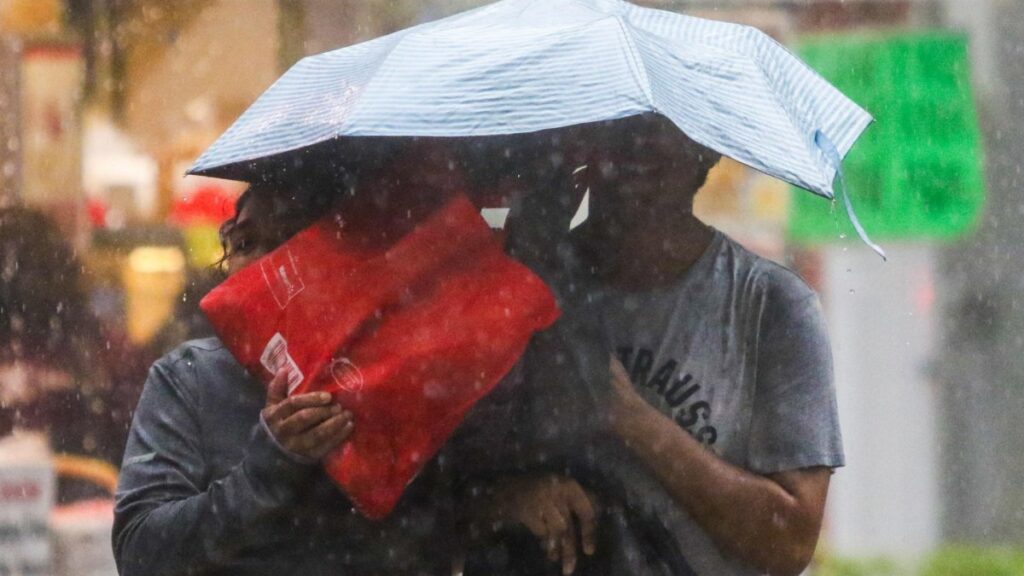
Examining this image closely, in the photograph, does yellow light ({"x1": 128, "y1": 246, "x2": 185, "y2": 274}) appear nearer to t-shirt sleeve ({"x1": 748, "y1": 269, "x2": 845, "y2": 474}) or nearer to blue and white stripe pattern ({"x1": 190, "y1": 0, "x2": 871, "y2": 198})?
blue and white stripe pattern ({"x1": 190, "y1": 0, "x2": 871, "y2": 198})

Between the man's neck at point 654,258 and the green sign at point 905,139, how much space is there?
18.5ft

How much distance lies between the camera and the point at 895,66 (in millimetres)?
8305

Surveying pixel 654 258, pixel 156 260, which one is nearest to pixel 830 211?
pixel 156 260

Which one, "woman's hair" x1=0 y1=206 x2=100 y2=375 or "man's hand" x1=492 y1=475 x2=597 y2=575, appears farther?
"woman's hair" x1=0 y1=206 x2=100 y2=375

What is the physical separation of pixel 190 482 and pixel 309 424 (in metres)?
0.29

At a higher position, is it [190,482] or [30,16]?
[190,482]

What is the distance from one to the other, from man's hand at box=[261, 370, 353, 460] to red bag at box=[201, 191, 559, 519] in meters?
0.02

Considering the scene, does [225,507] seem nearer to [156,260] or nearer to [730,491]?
[730,491]

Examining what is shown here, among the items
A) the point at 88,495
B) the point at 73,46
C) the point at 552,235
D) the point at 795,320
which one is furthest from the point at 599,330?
the point at 73,46

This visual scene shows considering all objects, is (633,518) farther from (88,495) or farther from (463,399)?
(88,495)

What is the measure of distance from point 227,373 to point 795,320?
Result: 0.89 m

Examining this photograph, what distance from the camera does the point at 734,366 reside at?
2.52 m

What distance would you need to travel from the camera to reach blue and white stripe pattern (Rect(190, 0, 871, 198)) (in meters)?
2.29

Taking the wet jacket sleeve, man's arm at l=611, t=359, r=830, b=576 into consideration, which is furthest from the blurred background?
man's arm at l=611, t=359, r=830, b=576
